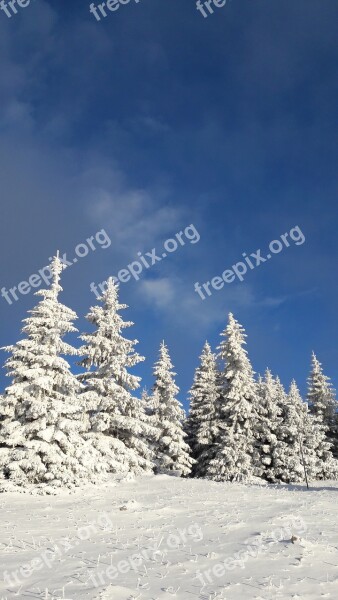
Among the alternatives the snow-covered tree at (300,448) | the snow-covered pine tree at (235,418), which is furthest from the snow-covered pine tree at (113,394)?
the snow-covered tree at (300,448)

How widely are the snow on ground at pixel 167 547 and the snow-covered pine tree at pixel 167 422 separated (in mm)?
15321

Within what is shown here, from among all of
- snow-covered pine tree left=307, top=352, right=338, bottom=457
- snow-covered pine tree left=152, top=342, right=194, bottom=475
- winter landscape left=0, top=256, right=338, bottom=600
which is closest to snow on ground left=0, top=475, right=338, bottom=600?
winter landscape left=0, top=256, right=338, bottom=600

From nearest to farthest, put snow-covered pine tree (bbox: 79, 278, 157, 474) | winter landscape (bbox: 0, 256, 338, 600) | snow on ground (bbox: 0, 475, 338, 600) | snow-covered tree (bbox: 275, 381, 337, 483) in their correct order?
snow on ground (bbox: 0, 475, 338, 600) → winter landscape (bbox: 0, 256, 338, 600) → snow-covered pine tree (bbox: 79, 278, 157, 474) → snow-covered tree (bbox: 275, 381, 337, 483)

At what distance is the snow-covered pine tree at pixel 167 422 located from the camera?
35.5 meters

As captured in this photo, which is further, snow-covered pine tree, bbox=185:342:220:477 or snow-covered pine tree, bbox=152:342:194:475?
snow-covered pine tree, bbox=185:342:220:477

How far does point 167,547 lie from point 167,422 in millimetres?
24384

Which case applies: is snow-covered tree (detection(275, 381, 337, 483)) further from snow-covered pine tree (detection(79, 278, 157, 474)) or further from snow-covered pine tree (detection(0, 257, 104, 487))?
snow-covered pine tree (detection(0, 257, 104, 487))

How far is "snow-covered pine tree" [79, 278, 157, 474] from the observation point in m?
28.5

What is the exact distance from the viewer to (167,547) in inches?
483

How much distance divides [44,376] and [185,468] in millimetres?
17352

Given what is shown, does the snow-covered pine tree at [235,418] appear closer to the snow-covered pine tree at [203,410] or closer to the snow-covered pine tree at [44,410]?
the snow-covered pine tree at [203,410]

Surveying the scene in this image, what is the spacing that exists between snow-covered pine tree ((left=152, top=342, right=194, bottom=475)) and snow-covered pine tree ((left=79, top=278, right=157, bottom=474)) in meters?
4.12

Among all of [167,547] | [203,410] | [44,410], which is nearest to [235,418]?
[203,410]

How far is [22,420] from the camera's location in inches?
923
